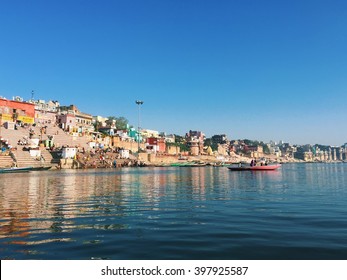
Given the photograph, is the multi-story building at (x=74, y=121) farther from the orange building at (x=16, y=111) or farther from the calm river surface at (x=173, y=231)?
the calm river surface at (x=173, y=231)

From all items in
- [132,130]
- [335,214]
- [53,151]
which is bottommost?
[335,214]

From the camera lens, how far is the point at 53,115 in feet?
374

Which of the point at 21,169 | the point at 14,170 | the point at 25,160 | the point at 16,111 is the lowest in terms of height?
the point at 14,170

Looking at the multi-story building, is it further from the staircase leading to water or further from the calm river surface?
the calm river surface

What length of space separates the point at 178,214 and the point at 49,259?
7645 mm

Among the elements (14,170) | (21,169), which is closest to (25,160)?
(21,169)

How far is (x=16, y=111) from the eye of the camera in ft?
319

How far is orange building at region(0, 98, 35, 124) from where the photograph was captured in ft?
301

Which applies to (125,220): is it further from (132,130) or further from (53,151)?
(132,130)

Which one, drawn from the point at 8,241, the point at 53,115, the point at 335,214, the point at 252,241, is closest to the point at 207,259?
the point at 252,241
